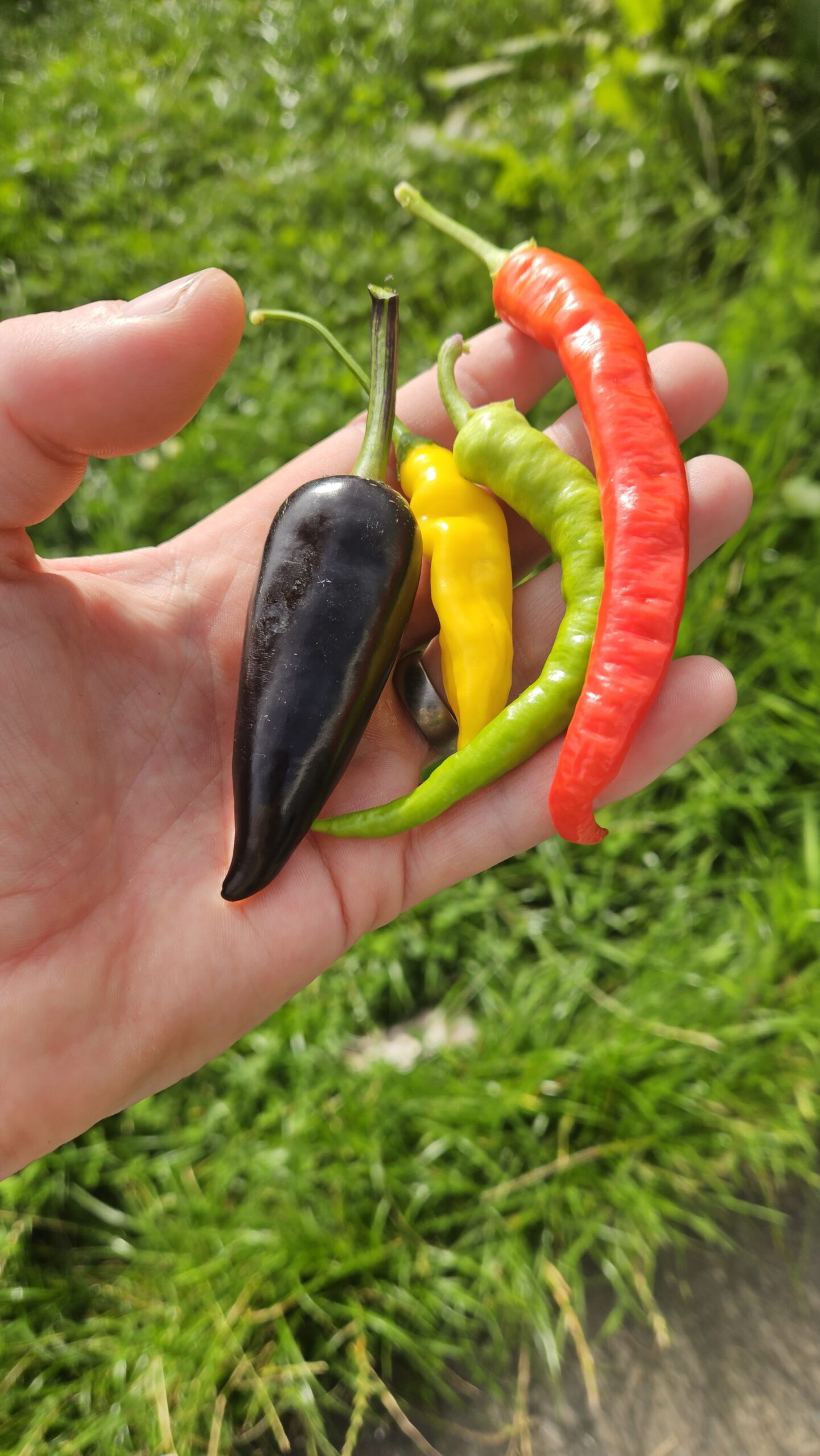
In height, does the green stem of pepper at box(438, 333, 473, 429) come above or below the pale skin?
above

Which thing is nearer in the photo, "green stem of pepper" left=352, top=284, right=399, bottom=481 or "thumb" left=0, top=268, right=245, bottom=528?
"thumb" left=0, top=268, right=245, bottom=528

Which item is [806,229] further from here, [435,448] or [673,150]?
[435,448]

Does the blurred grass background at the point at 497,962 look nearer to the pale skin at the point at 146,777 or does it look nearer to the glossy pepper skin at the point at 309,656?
the pale skin at the point at 146,777

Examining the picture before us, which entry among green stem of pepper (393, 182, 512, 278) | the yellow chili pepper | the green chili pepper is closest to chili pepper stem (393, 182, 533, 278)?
green stem of pepper (393, 182, 512, 278)

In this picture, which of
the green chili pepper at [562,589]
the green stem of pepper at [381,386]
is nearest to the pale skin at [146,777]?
the green chili pepper at [562,589]

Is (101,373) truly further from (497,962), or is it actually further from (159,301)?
(497,962)

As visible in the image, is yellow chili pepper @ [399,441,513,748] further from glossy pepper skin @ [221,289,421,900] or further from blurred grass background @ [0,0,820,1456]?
blurred grass background @ [0,0,820,1456]

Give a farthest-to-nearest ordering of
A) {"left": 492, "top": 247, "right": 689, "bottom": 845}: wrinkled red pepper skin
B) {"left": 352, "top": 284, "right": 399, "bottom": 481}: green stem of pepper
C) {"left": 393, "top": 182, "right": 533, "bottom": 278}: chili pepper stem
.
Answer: {"left": 393, "top": 182, "right": 533, "bottom": 278}: chili pepper stem < {"left": 352, "top": 284, "right": 399, "bottom": 481}: green stem of pepper < {"left": 492, "top": 247, "right": 689, "bottom": 845}: wrinkled red pepper skin
